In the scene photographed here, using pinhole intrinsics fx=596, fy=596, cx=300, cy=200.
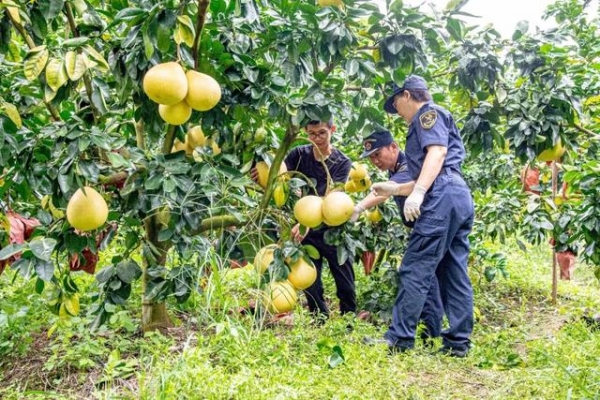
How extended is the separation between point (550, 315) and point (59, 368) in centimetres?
342

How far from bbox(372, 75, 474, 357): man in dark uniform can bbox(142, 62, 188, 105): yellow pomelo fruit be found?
1221mm

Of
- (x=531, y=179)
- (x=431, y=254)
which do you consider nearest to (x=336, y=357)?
(x=431, y=254)

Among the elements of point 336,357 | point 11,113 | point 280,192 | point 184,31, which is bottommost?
point 336,357

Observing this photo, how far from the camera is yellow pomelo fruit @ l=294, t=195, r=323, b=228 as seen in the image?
2641mm

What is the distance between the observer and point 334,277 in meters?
3.69

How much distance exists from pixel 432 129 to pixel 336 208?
60cm

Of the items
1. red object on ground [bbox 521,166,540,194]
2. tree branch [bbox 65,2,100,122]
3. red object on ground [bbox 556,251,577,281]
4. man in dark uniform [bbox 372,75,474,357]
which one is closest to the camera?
tree branch [bbox 65,2,100,122]

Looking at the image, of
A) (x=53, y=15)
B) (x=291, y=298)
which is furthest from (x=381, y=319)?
(x=53, y=15)

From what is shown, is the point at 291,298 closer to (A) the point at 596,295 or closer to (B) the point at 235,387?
(B) the point at 235,387

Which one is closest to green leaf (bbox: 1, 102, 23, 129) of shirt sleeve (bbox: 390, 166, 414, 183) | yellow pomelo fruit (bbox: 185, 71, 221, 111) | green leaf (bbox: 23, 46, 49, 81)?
green leaf (bbox: 23, 46, 49, 81)

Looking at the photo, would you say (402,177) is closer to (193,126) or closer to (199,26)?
(193,126)

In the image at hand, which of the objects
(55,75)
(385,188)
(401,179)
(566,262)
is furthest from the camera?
(566,262)

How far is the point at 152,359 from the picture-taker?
6.82ft

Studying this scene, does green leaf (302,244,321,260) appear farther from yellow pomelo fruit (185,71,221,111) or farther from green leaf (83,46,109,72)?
green leaf (83,46,109,72)
